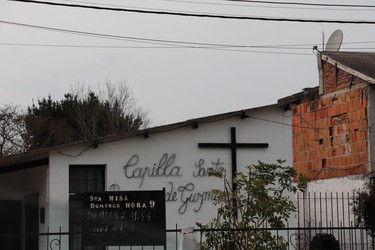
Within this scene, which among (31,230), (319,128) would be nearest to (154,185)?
(31,230)

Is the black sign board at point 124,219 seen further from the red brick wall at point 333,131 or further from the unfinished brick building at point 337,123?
the red brick wall at point 333,131

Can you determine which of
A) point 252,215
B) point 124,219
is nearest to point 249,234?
point 252,215

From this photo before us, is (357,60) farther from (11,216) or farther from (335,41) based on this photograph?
(11,216)

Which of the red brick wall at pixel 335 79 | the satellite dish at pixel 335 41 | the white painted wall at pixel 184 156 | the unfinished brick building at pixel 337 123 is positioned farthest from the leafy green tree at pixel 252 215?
the satellite dish at pixel 335 41

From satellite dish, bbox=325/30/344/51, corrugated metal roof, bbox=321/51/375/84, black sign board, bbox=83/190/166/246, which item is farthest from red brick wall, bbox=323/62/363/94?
black sign board, bbox=83/190/166/246

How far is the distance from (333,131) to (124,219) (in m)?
13.3

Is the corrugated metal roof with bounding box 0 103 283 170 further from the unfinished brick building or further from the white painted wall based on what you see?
the unfinished brick building

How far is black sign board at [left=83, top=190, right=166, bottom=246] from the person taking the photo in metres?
12.0

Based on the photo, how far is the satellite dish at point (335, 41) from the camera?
1010 inches

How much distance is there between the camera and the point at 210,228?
485 inches

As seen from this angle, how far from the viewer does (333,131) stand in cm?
2417

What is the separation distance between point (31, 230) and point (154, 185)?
3.80 meters

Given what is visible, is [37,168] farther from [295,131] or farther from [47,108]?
[47,108]

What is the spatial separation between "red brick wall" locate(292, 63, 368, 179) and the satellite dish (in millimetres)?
923
